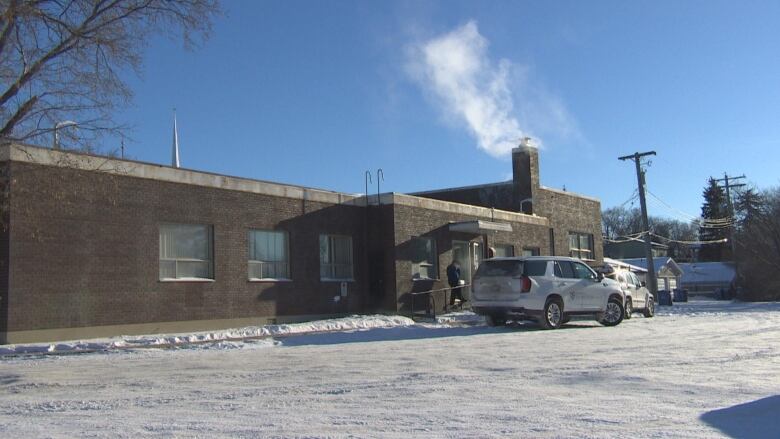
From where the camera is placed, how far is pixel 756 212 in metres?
52.0

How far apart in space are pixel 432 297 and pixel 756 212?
37.6 meters

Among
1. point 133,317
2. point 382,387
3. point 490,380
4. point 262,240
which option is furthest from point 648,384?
point 262,240

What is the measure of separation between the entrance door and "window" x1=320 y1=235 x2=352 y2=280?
4937 mm

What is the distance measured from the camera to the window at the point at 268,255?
2094 centimetres

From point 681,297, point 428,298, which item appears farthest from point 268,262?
point 681,297

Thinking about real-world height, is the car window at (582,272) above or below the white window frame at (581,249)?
below

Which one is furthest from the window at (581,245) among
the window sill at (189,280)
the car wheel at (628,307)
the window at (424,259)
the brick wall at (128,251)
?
the window sill at (189,280)

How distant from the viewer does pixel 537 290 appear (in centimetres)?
1800

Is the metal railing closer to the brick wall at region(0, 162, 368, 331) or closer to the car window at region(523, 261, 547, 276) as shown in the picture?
the brick wall at region(0, 162, 368, 331)

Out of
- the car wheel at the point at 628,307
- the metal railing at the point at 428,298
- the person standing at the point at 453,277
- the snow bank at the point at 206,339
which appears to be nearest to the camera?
the snow bank at the point at 206,339

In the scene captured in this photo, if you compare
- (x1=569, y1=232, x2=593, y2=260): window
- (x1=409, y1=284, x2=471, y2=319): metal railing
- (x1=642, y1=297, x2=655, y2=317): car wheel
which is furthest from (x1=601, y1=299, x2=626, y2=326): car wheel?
(x1=569, y1=232, x2=593, y2=260): window

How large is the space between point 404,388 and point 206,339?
8421 mm

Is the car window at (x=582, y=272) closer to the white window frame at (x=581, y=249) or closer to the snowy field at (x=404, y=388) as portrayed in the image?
the snowy field at (x=404, y=388)

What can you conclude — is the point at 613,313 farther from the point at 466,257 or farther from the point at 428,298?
the point at 466,257
